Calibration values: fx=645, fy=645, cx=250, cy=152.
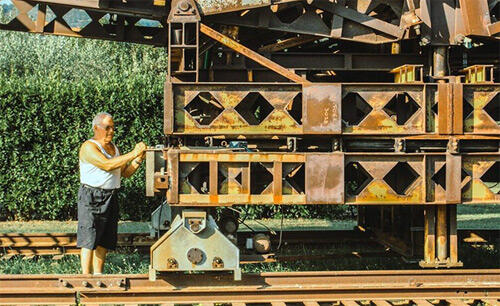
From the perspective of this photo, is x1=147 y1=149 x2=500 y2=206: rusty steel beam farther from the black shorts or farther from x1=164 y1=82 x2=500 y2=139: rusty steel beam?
the black shorts

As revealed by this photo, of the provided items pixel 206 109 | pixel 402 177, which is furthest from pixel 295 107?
pixel 402 177

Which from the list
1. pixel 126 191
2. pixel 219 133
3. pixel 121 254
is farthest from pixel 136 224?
pixel 219 133

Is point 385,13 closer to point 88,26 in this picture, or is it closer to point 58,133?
point 88,26

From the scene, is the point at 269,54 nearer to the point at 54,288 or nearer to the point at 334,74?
the point at 334,74

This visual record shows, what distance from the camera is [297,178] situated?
7250mm

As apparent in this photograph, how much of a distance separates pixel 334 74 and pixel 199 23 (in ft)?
8.56

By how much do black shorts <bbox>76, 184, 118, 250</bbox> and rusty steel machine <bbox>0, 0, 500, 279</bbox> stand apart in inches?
30.9

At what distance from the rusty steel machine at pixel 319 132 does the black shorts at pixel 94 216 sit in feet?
2.58

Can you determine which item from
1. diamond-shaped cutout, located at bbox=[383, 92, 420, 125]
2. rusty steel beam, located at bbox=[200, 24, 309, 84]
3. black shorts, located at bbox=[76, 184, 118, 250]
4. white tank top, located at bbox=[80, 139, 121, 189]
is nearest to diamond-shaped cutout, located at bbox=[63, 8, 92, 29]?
white tank top, located at bbox=[80, 139, 121, 189]

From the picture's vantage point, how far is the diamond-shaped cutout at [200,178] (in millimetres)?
6598

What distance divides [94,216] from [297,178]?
2.29m

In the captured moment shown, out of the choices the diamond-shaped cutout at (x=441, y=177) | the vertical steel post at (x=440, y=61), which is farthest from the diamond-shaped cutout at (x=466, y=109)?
the diamond-shaped cutout at (x=441, y=177)

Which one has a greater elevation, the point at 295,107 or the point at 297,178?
the point at 295,107

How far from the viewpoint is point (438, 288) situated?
21.6 ft
